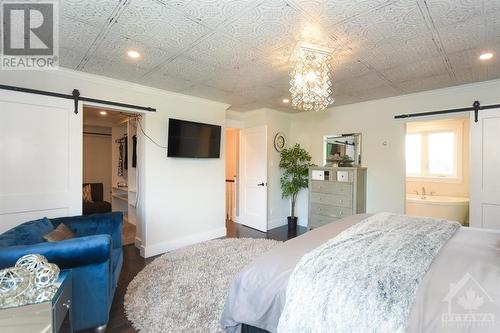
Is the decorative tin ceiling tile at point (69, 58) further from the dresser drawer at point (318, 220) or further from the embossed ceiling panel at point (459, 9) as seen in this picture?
the dresser drawer at point (318, 220)

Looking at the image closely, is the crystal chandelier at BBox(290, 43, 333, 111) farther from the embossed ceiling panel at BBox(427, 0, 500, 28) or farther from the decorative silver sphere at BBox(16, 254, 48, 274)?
the decorative silver sphere at BBox(16, 254, 48, 274)

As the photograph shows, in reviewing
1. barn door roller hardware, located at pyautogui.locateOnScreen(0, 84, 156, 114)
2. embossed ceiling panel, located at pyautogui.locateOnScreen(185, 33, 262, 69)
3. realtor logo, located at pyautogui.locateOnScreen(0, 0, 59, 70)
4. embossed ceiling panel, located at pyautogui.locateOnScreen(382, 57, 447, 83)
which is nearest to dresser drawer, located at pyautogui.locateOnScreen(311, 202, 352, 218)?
embossed ceiling panel, located at pyautogui.locateOnScreen(382, 57, 447, 83)

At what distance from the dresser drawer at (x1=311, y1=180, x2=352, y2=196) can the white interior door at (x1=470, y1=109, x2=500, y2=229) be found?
1.53m

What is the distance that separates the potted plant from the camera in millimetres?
4820

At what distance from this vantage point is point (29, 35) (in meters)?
2.00

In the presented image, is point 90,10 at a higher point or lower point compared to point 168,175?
higher

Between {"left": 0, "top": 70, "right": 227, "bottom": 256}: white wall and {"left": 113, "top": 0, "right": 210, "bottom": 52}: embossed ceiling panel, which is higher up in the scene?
{"left": 113, "top": 0, "right": 210, "bottom": 52}: embossed ceiling panel

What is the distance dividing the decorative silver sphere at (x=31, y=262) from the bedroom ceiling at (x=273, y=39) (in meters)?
1.67

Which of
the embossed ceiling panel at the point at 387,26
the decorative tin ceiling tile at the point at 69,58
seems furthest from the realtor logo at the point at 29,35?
the embossed ceiling panel at the point at 387,26

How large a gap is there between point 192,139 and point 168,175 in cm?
67

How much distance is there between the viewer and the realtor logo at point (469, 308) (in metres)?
0.96

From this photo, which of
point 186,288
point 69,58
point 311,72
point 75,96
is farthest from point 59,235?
point 311,72

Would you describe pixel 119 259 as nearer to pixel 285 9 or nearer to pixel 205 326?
pixel 205 326

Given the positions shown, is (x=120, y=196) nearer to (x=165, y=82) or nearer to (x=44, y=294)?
(x=165, y=82)
